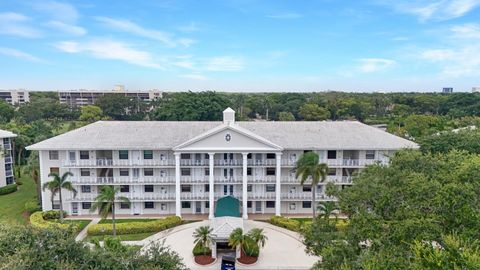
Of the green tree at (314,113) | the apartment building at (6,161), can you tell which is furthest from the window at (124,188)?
the green tree at (314,113)

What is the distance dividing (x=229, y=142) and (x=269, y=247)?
509 inches

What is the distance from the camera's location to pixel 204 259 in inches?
1246

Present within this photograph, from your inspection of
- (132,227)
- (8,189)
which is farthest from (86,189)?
(8,189)

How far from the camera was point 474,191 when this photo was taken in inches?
813

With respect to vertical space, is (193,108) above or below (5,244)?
above

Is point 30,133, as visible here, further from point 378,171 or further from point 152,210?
point 378,171

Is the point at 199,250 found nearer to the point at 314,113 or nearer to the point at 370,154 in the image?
the point at 370,154

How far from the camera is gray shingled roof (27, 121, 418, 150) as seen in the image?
138 ft

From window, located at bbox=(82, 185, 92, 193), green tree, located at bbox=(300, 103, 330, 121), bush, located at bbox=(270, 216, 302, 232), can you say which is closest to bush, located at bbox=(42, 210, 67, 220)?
window, located at bbox=(82, 185, 92, 193)

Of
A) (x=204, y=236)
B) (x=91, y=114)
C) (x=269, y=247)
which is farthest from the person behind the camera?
(x=91, y=114)

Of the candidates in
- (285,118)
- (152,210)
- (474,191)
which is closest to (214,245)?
(152,210)

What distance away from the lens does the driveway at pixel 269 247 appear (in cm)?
3116

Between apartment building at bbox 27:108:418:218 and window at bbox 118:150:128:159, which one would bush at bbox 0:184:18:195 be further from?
window at bbox 118:150:128:159

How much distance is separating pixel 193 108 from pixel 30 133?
36.9 m
